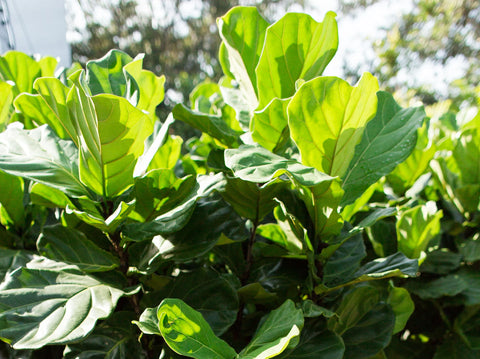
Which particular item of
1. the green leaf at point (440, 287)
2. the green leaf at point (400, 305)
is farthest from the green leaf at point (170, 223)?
the green leaf at point (440, 287)

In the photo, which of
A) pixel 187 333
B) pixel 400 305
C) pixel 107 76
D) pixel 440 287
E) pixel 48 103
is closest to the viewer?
pixel 187 333

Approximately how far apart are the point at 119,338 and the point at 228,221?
0.27 m

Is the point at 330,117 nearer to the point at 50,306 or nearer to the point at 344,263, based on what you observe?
the point at 344,263

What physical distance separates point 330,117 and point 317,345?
1.25ft

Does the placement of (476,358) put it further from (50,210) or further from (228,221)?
(50,210)

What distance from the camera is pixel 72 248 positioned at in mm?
729

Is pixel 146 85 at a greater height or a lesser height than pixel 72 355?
greater

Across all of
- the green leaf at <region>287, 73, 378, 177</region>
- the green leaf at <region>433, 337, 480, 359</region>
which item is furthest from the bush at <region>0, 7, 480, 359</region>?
the green leaf at <region>433, 337, 480, 359</region>

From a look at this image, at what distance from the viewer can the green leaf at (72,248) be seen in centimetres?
73

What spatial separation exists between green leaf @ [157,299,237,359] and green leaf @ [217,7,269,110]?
15.6 inches

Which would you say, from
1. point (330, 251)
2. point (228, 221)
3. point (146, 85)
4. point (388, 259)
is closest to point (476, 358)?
point (388, 259)

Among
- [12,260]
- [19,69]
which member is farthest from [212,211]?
[19,69]

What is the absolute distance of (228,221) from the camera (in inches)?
30.3

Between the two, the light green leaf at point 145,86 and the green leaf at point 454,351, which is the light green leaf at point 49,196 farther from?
the green leaf at point 454,351
